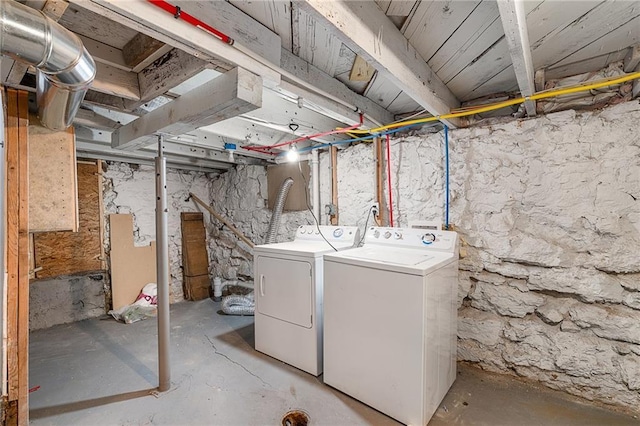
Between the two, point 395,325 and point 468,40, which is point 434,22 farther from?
point 395,325

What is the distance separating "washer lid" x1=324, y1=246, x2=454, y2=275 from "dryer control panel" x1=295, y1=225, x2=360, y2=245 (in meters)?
0.30

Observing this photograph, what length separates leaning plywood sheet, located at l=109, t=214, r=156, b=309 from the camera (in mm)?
3174

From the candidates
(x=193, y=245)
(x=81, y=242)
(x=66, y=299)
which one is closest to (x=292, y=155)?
(x=193, y=245)

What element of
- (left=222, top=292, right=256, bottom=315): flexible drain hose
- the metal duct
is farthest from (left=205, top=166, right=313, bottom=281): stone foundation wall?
the metal duct

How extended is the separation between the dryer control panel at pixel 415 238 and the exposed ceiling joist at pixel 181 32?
136cm

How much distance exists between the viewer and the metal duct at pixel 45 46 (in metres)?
0.78

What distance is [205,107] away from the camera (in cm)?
135

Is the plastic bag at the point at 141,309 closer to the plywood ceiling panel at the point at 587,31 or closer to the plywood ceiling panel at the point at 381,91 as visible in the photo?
the plywood ceiling panel at the point at 381,91

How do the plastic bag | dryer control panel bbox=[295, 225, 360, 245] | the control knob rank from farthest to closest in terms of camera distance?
the plastic bag → dryer control panel bbox=[295, 225, 360, 245] → the control knob

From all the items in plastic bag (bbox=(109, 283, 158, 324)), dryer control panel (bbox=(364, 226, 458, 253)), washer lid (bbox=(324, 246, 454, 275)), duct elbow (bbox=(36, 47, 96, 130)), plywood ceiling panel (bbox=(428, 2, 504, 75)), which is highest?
plywood ceiling panel (bbox=(428, 2, 504, 75))

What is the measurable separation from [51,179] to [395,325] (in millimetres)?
2128

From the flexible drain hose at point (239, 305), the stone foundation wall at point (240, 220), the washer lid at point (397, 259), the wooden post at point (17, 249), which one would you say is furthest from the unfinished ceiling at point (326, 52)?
the flexible drain hose at point (239, 305)

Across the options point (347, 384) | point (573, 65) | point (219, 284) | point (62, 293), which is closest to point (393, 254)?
point (347, 384)

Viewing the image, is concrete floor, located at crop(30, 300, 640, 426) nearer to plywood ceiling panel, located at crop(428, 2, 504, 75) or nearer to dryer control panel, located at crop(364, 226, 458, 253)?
dryer control panel, located at crop(364, 226, 458, 253)
